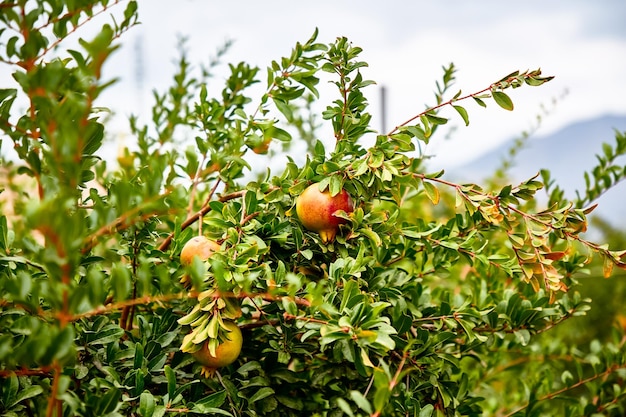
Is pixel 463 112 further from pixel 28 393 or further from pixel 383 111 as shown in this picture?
pixel 383 111

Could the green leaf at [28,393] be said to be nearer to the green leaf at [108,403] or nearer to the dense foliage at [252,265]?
the dense foliage at [252,265]

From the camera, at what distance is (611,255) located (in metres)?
0.76

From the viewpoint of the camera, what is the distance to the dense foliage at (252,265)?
0.51m

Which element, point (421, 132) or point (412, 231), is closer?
point (421, 132)

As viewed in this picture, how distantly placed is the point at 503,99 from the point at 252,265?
0.40 metres

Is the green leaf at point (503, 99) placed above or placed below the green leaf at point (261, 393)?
above

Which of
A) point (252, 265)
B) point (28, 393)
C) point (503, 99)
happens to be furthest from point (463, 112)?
point (28, 393)

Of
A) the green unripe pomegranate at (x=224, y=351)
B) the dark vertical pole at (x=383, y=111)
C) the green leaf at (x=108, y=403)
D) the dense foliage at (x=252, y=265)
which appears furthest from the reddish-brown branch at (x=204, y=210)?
the dark vertical pole at (x=383, y=111)

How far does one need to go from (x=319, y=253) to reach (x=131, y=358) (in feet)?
0.93

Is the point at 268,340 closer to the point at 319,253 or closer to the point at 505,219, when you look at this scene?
the point at 319,253

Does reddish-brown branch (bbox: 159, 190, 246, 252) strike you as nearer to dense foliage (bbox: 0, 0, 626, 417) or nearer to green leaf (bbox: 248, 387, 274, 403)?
dense foliage (bbox: 0, 0, 626, 417)

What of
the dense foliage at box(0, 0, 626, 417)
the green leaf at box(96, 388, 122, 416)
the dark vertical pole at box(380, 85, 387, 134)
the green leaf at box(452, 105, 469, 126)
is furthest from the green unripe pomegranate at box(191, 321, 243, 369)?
the dark vertical pole at box(380, 85, 387, 134)

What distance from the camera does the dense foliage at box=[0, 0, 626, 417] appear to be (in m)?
0.51

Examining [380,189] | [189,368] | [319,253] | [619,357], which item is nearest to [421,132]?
[380,189]
